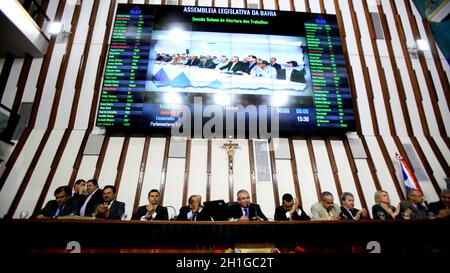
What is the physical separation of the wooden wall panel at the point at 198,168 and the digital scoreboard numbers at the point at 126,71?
1.00 metres

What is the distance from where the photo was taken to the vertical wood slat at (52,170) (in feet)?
12.3

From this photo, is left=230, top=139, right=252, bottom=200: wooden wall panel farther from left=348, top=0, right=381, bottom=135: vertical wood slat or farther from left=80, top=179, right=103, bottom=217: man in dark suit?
left=348, top=0, right=381, bottom=135: vertical wood slat

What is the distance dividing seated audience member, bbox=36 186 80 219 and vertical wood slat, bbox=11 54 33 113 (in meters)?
2.08

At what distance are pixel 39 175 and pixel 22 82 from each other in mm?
1842

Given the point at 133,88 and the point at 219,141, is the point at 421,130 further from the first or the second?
the point at 133,88

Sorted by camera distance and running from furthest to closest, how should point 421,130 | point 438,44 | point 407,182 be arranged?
point 438,44
point 421,130
point 407,182

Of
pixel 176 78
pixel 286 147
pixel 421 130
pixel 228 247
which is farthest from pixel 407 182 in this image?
pixel 176 78

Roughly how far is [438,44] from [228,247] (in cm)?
605

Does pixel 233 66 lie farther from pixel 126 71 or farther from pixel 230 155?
pixel 126 71

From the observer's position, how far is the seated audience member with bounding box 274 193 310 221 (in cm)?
319

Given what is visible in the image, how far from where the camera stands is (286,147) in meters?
4.38

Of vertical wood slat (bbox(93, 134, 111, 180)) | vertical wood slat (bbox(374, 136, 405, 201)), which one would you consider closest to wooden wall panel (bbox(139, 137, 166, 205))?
vertical wood slat (bbox(93, 134, 111, 180))

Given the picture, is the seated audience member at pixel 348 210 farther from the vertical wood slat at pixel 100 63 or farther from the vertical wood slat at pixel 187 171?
the vertical wood slat at pixel 100 63

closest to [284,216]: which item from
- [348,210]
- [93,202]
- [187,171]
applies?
[348,210]
